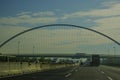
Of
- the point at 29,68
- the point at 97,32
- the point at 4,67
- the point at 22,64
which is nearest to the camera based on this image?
the point at 4,67

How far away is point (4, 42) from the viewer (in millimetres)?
96875

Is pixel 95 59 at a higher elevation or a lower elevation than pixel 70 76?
higher

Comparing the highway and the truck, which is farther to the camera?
the truck

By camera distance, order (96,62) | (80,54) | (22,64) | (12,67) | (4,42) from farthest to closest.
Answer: (80,54), (96,62), (4,42), (22,64), (12,67)

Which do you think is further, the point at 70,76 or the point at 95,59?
the point at 95,59

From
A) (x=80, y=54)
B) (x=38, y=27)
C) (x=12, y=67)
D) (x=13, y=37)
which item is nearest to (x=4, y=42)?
(x=13, y=37)

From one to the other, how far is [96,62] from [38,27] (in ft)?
83.0

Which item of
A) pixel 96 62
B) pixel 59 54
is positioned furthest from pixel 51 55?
pixel 96 62

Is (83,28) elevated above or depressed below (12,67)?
above

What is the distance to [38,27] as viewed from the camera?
9056cm

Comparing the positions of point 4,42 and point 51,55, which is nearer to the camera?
point 4,42

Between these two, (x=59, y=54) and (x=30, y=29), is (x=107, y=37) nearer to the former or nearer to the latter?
(x=30, y=29)

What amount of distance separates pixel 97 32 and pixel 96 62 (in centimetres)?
1990

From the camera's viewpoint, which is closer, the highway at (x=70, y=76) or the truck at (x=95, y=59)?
the highway at (x=70, y=76)
